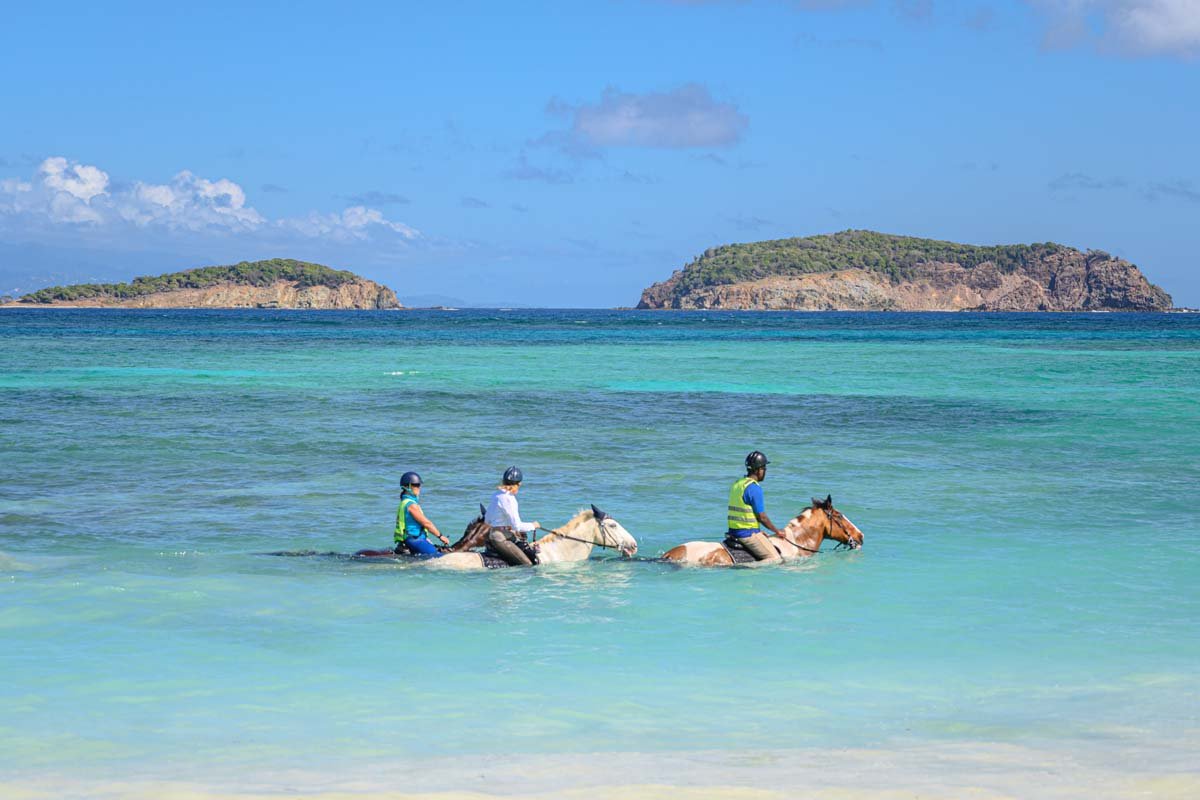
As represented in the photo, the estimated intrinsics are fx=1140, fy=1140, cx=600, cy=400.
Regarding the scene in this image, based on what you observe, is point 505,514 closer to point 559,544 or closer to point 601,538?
point 559,544

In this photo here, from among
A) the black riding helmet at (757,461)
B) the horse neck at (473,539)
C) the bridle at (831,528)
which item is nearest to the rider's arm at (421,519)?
the horse neck at (473,539)

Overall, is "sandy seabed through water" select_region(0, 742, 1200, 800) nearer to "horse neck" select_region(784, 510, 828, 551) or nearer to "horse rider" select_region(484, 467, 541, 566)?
"horse rider" select_region(484, 467, 541, 566)

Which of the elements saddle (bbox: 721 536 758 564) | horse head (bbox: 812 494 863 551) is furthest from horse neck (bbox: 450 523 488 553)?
horse head (bbox: 812 494 863 551)

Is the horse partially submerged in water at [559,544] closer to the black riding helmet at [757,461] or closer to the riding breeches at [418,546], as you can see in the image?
the riding breeches at [418,546]

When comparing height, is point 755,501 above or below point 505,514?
above

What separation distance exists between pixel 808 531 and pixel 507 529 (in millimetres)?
3941

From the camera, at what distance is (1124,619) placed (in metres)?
12.0

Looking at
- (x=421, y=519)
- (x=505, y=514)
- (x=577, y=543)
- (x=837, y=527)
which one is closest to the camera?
(x=421, y=519)

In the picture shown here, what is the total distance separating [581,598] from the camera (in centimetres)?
1284

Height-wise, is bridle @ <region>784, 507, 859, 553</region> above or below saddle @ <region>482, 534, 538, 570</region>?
above

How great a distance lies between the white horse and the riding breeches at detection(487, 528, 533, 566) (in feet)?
0.78

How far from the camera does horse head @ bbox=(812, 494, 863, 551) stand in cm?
1495

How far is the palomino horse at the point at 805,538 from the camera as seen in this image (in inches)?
567

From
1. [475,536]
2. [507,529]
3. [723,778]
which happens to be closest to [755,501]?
[507,529]
